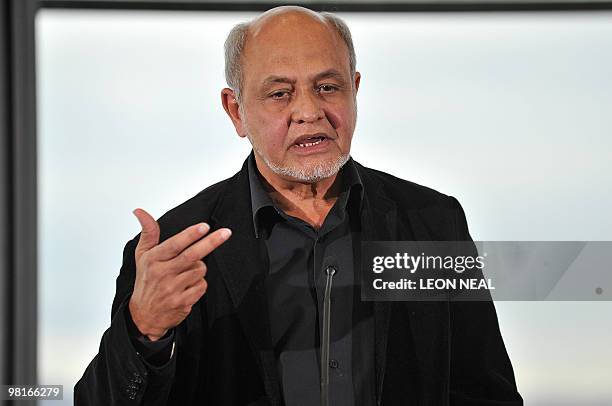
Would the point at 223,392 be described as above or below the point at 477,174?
below

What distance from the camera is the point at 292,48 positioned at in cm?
145

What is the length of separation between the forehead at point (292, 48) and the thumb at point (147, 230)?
0.41 metres

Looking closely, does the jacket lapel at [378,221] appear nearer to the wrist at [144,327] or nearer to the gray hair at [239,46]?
the gray hair at [239,46]

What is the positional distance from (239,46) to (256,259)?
1.39 ft

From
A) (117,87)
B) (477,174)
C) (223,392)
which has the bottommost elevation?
(223,392)

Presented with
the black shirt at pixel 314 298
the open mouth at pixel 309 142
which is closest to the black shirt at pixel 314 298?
the black shirt at pixel 314 298

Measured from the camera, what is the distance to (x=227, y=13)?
5.27ft

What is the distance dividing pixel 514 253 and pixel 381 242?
0.29 metres

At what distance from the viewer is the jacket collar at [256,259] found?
55.0 inches

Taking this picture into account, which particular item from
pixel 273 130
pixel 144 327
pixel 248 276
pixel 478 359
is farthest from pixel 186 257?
pixel 478 359

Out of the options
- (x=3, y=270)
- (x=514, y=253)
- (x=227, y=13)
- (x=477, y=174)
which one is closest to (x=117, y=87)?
(x=227, y=13)

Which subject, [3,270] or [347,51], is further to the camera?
[3,270]

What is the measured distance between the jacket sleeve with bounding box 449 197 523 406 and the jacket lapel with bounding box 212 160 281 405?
0.36 meters

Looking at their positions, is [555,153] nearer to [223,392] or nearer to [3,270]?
[223,392]
